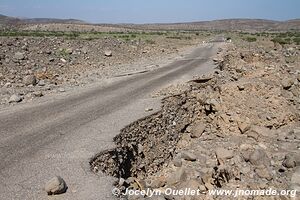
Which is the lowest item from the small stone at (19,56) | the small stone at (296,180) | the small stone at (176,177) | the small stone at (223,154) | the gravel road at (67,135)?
the small stone at (176,177)

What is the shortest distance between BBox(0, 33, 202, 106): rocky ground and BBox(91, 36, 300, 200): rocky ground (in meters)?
5.86

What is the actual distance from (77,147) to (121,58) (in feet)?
66.8

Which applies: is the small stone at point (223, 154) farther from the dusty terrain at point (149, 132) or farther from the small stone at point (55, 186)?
the small stone at point (55, 186)

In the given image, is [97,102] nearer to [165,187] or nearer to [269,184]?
[165,187]

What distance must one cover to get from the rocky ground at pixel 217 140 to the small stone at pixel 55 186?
1.25 meters

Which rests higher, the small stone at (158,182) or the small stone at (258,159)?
the small stone at (258,159)

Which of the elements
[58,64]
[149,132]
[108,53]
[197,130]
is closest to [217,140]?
[197,130]

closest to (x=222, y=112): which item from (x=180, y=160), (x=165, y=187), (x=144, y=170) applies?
(x=180, y=160)

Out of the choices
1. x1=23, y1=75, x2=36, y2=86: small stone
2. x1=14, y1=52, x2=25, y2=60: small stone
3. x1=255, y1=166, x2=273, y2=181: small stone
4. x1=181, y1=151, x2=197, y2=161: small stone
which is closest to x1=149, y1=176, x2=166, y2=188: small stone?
x1=181, y1=151, x2=197, y2=161: small stone

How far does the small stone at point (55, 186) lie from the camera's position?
701 cm

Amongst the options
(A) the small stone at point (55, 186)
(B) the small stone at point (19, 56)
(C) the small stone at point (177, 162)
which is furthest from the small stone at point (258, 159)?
(B) the small stone at point (19, 56)

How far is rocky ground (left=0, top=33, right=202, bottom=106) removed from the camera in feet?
58.1

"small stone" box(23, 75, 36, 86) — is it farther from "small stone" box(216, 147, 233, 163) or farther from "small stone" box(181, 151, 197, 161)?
"small stone" box(216, 147, 233, 163)

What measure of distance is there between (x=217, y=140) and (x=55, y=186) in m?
7.49
